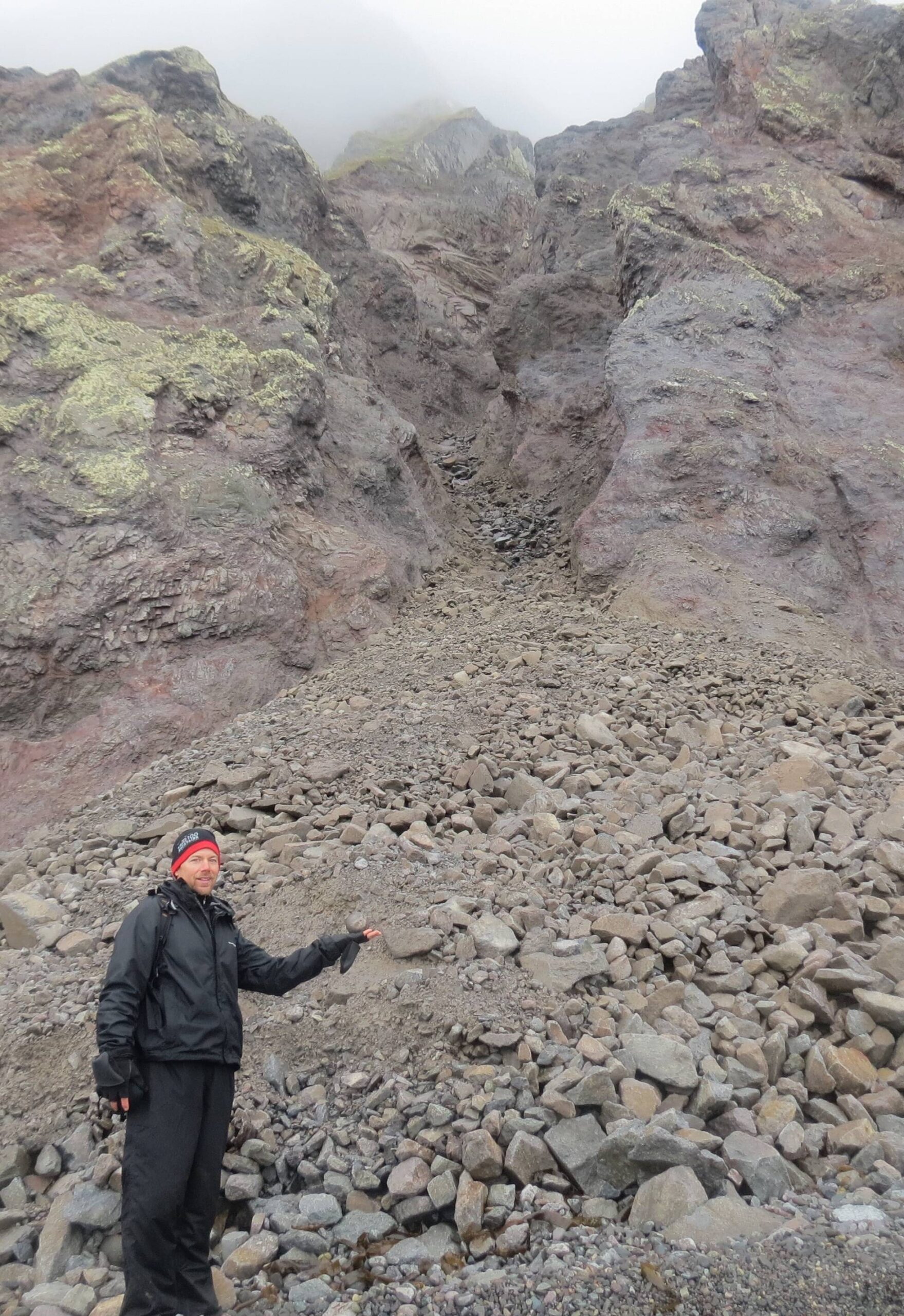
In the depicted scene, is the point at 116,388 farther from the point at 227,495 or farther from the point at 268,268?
the point at 268,268

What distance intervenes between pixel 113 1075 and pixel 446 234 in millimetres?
34825

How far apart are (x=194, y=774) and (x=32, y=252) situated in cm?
902

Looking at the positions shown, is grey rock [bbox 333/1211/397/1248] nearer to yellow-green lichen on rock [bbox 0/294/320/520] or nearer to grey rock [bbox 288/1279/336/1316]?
grey rock [bbox 288/1279/336/1316]

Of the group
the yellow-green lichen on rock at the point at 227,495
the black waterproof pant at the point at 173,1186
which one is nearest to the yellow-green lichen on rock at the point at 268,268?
the yellow-green lichen on rock at the point at 227,495

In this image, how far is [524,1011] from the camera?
4547 millimetres

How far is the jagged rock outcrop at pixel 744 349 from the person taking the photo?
36.5 ft

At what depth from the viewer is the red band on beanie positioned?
12.7 ft

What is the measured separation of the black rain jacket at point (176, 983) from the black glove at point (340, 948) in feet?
0.87

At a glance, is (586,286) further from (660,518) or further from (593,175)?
(660,518)

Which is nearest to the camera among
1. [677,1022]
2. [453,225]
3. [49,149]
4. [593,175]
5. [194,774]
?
[677,1022]

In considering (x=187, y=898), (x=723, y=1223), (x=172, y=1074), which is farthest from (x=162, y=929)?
(x=723, y=1223)

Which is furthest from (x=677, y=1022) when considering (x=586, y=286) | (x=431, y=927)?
(x=586, y=286)

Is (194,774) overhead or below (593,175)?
below

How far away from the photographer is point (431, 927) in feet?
17.2
